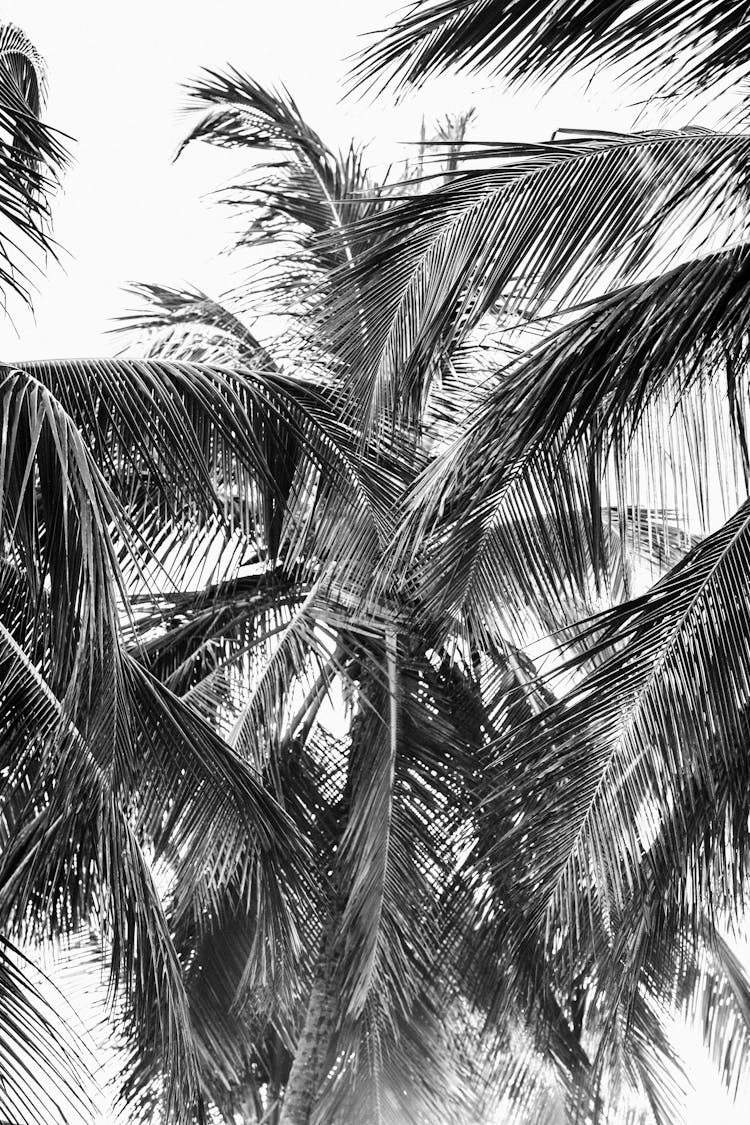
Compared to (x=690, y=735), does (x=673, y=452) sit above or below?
above

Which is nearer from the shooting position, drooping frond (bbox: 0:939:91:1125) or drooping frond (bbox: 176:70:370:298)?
drooping frond (bbox: 0:939:91:1125)

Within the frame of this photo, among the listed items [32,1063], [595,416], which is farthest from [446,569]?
[32,1063]

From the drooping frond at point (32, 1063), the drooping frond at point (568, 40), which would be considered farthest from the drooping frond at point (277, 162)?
the drooping frond at point (32, 1063)

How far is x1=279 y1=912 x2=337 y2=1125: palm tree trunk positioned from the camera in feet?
20.6

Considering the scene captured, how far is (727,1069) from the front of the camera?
275 inches

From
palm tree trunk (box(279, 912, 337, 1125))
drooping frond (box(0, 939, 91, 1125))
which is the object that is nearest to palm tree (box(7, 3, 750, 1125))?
palm tree trunk (box(279, 912, 337, 1125))

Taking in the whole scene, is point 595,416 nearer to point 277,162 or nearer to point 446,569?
point 446,569

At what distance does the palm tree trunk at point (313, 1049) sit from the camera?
629 centimetres

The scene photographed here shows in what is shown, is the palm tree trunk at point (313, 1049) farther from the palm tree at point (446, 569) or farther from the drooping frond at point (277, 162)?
the drooping frond at point (277, 162)

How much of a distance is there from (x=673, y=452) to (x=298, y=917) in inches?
107

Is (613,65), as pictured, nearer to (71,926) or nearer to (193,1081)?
(71,926)

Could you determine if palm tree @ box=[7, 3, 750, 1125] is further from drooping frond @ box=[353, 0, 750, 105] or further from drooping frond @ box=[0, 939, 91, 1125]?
drooping frond @ box=[0, 939, 91, 1125]

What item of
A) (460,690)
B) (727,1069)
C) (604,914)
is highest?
(460,690)

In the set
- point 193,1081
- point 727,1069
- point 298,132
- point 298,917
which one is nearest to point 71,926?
point 193,1081
